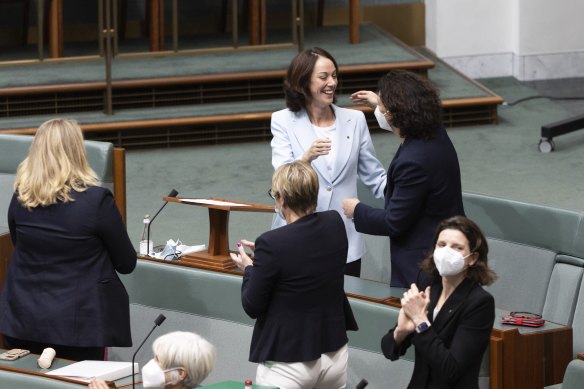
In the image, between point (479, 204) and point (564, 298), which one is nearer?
point (564, 298)

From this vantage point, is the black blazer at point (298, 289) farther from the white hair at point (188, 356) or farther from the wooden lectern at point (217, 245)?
the wooden lectern at point (217, 245)

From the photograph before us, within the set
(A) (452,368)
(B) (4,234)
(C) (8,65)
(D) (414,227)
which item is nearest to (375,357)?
(D) (414,227)

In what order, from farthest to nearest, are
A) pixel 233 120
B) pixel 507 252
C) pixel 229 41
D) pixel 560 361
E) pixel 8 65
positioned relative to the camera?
pixel 229 41 → pixel 8 65 → pixel 233 120 → pixel 507 252 → pixel 560 361

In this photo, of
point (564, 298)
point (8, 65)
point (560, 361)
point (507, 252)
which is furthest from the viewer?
point (8, 65)

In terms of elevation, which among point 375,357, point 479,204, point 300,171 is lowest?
point 375,357

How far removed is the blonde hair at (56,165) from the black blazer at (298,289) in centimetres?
77

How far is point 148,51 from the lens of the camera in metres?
10.5

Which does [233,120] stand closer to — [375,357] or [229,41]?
[229,41]

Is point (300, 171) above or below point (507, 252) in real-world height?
above

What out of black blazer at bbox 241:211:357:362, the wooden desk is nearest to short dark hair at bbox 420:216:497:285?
black blazer at bbox 241:211:357:362

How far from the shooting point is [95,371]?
4074 millimetres

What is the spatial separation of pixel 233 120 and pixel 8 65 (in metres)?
1.96

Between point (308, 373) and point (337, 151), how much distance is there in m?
1.33

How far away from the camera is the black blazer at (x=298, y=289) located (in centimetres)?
369
